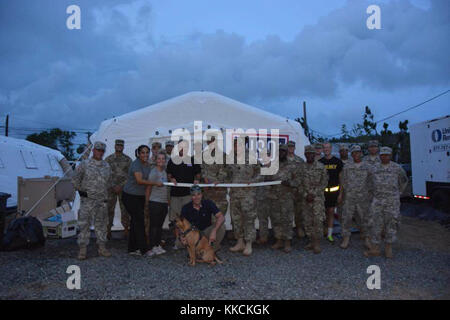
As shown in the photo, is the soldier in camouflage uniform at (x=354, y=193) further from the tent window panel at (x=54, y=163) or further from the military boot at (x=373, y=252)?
the tent window panel at (x=54, y=163)

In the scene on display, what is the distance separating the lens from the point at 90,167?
5.02m

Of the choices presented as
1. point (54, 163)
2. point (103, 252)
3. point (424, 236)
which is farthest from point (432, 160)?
point (54, 163)

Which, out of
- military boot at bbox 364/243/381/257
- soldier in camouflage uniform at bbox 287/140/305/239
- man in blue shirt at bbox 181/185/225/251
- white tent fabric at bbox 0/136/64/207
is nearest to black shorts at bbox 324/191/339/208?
soldier in camouflage uniform at bbox 287/140/305/239

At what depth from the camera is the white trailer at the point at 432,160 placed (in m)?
8.76

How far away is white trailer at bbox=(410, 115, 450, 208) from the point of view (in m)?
8.76

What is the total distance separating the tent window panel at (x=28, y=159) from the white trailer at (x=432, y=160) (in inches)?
578

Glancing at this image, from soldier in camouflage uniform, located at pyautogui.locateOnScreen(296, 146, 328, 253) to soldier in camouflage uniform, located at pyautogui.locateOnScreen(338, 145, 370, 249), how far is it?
632mm

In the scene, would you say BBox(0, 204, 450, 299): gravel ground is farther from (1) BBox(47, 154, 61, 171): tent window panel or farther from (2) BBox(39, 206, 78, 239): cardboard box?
(1) BBox(47, 154, 61, 171): tent window panel

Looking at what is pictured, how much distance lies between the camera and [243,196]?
539cm

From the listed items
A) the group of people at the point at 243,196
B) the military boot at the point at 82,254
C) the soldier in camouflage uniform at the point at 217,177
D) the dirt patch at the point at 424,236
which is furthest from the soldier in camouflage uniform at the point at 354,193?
the military boot at the point at 82,254

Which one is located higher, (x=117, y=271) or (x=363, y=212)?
(x=363, y=212)
